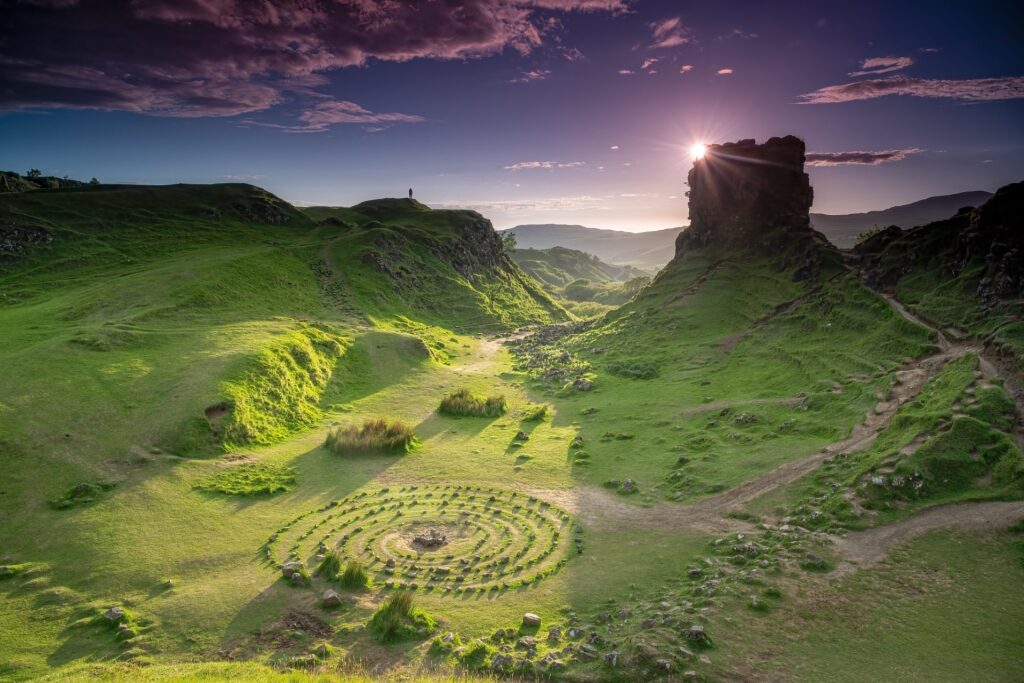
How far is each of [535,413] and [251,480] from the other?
28.0 m

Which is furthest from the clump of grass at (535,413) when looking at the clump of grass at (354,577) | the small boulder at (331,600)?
the small boulder at (331,600)

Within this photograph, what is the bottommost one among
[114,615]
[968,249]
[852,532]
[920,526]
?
[114,615]

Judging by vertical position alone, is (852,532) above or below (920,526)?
below

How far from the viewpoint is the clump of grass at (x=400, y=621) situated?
22312 millimetres

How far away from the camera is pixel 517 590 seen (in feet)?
85.8

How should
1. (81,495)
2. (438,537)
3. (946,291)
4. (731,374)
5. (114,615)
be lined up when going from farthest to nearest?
(731,374)
(946,291)
(81,495)
(438,537)
(114,615)

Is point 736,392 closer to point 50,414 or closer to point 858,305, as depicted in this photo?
point 858,305

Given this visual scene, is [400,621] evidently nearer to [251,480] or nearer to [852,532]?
[251,480]

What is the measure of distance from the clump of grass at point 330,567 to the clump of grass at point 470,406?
94.3 ft

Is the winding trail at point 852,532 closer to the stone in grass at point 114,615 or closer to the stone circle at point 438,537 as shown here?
the stone circle at point 438,537

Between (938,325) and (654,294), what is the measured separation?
55.8m

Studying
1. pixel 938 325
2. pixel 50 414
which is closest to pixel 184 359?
pixel 50 414

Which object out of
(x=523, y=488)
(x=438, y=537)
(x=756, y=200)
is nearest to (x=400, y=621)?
(x=438, y=537)

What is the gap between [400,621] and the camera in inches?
886
